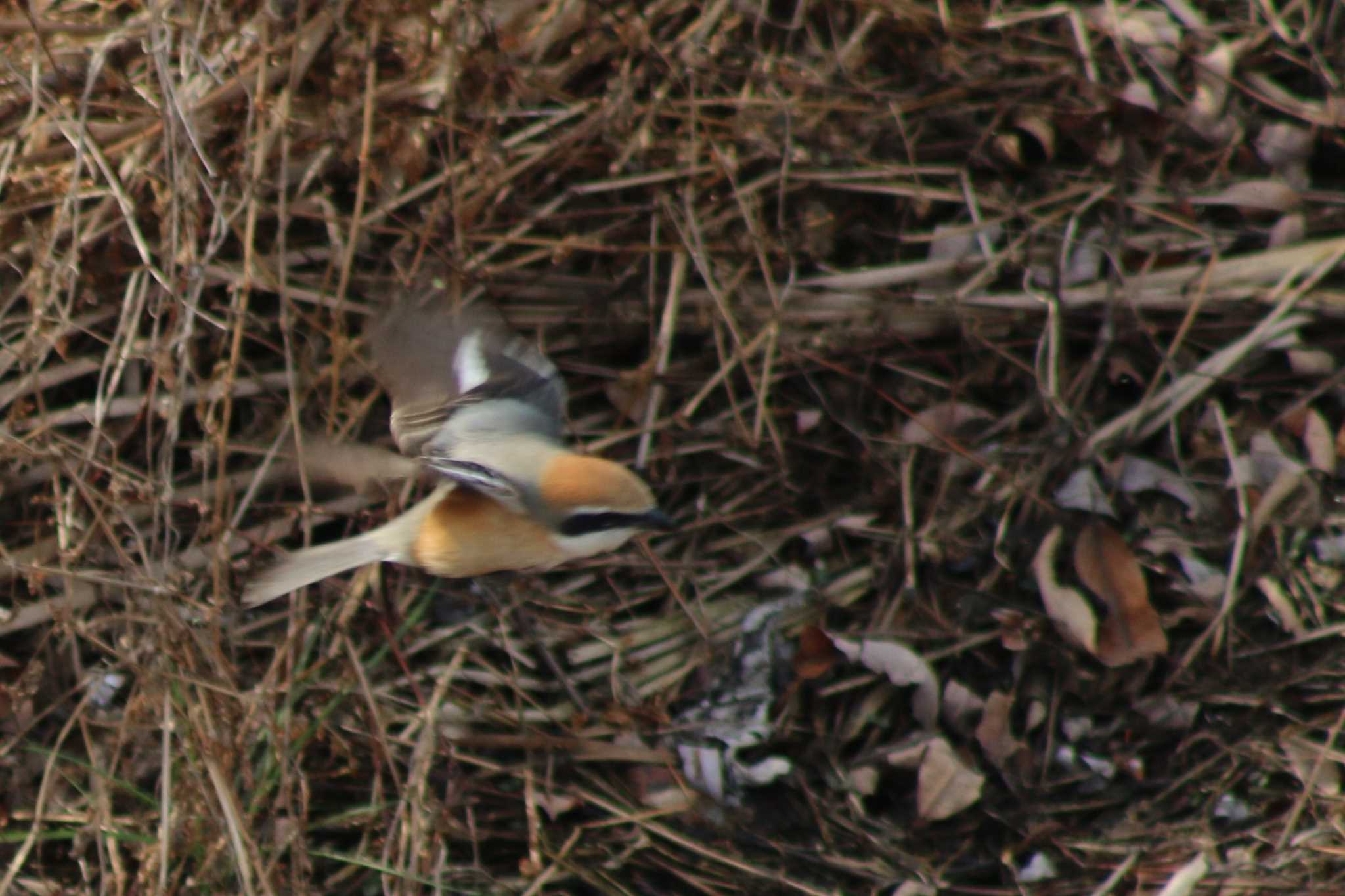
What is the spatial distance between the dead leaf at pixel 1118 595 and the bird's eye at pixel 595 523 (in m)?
1.15

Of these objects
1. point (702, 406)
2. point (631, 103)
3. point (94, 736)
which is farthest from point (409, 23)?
point (94, 736)

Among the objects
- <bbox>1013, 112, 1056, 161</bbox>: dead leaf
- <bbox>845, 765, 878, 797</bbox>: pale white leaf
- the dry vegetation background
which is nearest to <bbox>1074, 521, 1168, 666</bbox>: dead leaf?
the dry vegetation background

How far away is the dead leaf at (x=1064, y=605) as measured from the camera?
300cm

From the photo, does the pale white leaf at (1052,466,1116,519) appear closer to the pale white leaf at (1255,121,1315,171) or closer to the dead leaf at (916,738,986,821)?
the dead leaf at (916,738,986,821)

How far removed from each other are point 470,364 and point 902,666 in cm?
115

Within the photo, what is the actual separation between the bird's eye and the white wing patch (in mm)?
422

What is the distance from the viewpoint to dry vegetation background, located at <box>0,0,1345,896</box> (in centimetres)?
292

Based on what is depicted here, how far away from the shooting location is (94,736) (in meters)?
2.98

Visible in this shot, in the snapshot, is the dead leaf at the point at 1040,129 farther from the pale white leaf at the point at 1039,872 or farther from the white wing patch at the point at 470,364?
the pale white leaf at the point at 1039,872

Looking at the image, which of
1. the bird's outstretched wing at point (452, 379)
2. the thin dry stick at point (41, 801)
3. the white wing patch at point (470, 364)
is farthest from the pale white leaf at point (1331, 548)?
the thin dry stick at point (41, 801)

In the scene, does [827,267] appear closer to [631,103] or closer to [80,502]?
[631,103]

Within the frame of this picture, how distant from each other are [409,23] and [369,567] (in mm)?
1345

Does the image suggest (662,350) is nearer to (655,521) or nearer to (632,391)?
(632,391)

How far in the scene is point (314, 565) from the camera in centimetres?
267
